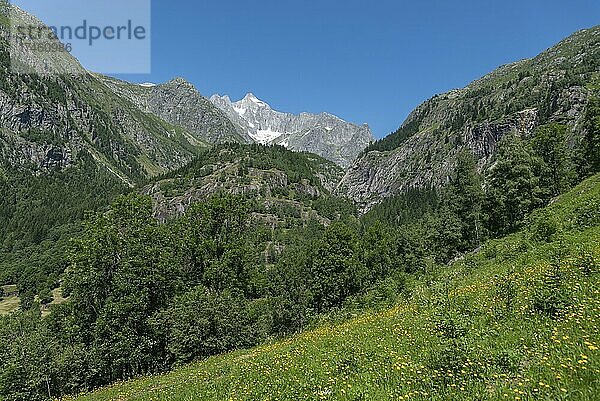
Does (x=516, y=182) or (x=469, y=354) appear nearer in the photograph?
(x=469, y=354)

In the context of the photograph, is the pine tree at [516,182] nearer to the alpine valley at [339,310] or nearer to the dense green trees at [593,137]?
the alpine valley at [339,310]

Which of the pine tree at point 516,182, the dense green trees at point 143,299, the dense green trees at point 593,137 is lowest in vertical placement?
the dense green trees at point 143,299

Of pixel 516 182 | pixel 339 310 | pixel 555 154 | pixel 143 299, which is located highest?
pixel 555 154

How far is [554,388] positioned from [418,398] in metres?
2.47

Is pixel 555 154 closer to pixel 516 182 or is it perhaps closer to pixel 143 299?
pixel 516 182

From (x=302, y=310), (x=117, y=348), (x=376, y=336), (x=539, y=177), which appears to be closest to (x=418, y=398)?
(x=376, y=336)

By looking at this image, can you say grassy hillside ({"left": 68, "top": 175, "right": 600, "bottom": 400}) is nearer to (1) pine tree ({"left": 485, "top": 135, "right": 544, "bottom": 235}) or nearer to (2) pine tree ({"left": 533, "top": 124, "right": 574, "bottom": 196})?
(1) pine tree ({"left": 485, "top": 135, "right": 544, "bottom": 235})

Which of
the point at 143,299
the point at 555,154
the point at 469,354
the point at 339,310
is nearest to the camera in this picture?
the point at 469,354

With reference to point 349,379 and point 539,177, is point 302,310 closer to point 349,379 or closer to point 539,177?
point 539,177

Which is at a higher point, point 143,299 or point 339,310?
point 143,299

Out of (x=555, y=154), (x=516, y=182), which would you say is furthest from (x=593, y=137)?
(x=516, y=182)

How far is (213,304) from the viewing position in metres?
32.6

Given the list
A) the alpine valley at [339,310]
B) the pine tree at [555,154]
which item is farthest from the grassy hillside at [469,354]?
the pine tree at [555,154]

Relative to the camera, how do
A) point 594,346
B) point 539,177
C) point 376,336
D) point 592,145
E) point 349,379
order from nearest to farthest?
point 594,346, point 349,379, point 376,336, point 539,177, point 592,145
